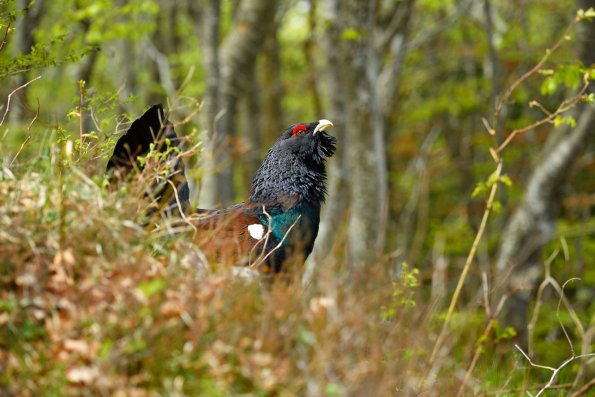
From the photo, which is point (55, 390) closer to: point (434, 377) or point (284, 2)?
point (434, 377)

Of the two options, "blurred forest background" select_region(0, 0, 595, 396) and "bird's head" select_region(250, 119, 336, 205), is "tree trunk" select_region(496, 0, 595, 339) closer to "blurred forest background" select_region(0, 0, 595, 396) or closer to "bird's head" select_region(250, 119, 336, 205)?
"blurred forest background" select_region(0, 0, 595, 396)

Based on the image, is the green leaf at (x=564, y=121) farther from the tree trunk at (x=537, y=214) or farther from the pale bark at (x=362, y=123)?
the pale bark at (x=362, y=123)

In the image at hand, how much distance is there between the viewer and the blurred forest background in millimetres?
2914

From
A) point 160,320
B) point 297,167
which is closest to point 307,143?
point 297,167

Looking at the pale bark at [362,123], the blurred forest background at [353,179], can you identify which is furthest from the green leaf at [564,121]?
the pale bark at [362,123]

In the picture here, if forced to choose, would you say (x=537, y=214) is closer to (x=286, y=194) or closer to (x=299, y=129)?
(x=299, y=129)

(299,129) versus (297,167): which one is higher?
(299,129)

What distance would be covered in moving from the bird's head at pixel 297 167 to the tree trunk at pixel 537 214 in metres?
4.25

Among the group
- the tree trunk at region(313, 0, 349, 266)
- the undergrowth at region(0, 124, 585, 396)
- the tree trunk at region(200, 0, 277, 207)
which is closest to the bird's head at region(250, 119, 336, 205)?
the undergrowth at region(0, 124, 585, 396)

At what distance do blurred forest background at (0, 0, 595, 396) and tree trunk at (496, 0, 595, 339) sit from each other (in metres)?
0.02

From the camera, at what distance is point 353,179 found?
1013cm

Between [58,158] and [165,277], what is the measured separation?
37.5 inches

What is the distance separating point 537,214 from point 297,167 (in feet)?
17.0

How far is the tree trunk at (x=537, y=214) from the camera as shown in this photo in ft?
31.8
